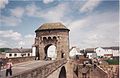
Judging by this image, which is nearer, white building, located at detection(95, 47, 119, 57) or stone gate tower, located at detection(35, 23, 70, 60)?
stone gate tower, located at detection(35, 23, 70, 60)

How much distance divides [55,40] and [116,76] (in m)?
11.0

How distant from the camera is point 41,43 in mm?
27406

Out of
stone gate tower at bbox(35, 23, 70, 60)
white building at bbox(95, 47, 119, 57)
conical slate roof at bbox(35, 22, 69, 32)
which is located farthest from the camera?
white building at bbox(95, 47, 119, 57)

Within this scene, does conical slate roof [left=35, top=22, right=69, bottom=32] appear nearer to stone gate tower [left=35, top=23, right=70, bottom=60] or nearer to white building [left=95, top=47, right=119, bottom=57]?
stone gate tower [left=35, top=23, right=70, bottom=60]

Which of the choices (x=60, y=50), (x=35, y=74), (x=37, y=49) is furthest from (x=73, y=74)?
(x=35, y=74)

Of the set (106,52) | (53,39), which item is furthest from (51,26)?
(106,52)

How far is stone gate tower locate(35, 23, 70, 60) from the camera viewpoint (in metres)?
26.8

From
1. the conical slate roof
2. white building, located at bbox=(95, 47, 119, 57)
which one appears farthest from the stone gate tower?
Result: white building, located at bbox=(95, 47, 119, 57)

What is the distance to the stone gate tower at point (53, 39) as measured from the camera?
26.8 m

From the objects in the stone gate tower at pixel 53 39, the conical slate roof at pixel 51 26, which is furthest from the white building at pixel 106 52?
the conical slate roof at pixel 51 26

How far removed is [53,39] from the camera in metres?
27.2

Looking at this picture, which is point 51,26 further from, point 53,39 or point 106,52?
point 106,52

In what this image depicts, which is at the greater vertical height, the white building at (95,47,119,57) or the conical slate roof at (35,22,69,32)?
the conical slate roof at (35,22,69,32)

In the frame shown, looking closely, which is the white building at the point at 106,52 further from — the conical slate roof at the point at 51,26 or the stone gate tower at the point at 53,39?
the conical slate roof at the point at 51,26
